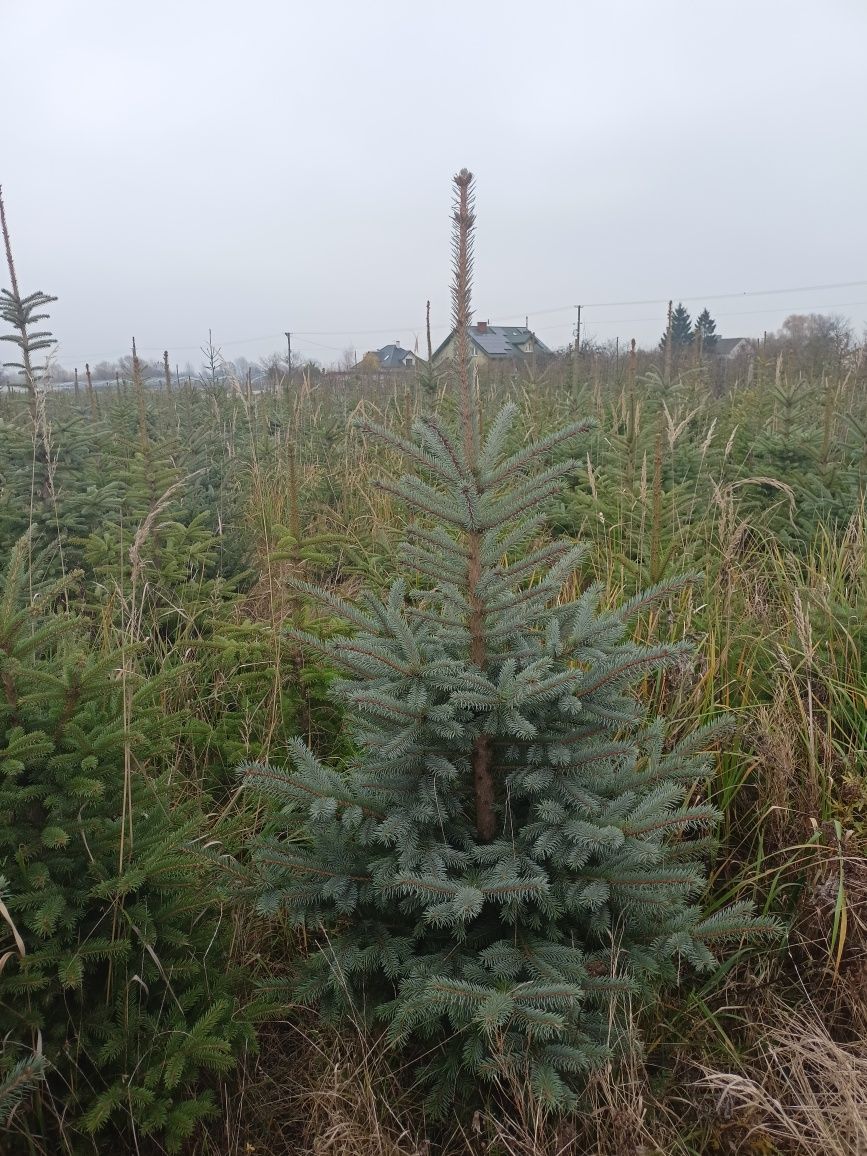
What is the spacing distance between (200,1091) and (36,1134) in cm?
37

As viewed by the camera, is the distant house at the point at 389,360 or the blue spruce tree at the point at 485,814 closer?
the blue spruce tree at the point at 485,814

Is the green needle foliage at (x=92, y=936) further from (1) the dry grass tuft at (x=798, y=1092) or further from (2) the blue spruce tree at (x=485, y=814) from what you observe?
(1) the dry grass tuft at (x=798, y=1092)

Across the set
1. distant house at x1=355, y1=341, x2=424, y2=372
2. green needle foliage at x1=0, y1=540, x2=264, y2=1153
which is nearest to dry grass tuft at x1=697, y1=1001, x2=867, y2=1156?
green needle foliage at x1=0, y1=540, x2=264, y2=1153

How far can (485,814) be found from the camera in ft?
6.73

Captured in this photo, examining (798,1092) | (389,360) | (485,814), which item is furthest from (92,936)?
(389,360)

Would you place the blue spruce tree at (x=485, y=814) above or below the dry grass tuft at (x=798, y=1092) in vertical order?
above

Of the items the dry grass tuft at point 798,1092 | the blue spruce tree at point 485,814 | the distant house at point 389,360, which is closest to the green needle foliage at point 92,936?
the blue spruce tree at point 485,814

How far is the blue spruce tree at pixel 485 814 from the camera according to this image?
1.76 m

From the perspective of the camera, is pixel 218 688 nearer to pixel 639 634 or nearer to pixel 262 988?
pixel 262 988

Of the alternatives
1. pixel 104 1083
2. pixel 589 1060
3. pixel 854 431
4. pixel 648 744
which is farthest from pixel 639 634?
pixel 854 431

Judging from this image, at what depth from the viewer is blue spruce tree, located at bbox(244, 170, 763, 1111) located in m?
1.76

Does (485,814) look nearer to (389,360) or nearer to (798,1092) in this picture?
(798,1092)

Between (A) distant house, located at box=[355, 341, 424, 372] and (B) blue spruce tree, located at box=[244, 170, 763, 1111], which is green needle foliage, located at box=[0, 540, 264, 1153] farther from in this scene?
(A) distant house, located at box=[355, 341, 424, 372]

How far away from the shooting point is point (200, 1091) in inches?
76.0
